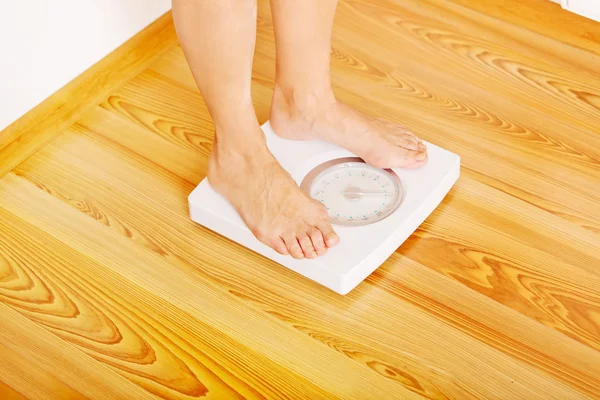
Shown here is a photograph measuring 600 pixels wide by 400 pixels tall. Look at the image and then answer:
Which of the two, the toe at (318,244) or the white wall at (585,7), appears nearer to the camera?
the toe at (318,244)

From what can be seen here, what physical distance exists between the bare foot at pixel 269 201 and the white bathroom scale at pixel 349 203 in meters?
0.02

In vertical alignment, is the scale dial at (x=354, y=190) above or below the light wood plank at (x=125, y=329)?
above

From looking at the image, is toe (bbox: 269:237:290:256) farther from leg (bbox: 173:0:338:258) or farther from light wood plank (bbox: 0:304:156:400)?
light wood plank (bbox: 0:304:156:400)

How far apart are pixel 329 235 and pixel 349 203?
10 cm

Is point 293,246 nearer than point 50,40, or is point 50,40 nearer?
point 293,246

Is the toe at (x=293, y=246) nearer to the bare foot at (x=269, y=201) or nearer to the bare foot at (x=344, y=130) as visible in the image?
the bare foot at (x=269, y=201)

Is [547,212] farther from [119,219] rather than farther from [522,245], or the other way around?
[119,219]

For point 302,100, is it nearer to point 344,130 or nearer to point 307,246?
point 344,130

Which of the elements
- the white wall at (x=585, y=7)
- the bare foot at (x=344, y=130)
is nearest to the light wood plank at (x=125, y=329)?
the bare foot at (x=344, y=130)

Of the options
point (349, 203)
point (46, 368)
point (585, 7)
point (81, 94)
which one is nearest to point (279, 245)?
point (349, 203)

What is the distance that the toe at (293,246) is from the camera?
1215 millimetres

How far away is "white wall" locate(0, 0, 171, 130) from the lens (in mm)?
1375

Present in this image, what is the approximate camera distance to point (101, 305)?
1239 millimetres

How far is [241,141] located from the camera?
125 centimetres
